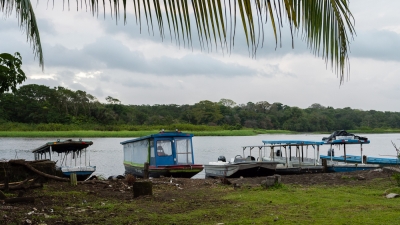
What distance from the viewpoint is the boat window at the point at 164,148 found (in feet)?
64.4

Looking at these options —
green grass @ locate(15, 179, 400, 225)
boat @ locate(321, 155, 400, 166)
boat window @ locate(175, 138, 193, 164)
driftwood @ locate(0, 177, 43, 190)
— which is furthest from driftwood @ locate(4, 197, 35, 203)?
boat @ locate(321, 155, 400, 166)

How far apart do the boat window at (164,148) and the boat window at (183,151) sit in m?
0.31

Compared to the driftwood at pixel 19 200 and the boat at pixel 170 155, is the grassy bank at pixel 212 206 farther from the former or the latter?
the boat at pixel 170 155

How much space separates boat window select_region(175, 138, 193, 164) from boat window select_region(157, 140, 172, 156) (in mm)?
310

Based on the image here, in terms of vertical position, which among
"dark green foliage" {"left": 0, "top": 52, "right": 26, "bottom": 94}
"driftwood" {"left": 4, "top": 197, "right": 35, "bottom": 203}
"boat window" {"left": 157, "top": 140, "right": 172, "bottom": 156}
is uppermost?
"dark green foliage" {"left": 0, "top": 52, "right": 26, "bottom": 94}

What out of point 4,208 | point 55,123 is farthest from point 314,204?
point 55,123

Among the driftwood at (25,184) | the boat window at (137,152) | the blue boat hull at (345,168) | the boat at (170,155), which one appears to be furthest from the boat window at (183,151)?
the driftwood at (25,184)

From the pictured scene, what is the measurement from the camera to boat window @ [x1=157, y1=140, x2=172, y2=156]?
1962 cm

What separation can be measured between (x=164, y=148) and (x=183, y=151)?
2.79 ft

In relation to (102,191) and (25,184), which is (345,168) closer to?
(102,191)

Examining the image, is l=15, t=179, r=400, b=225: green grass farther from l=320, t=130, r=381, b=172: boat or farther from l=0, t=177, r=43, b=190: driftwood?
l=320, t=130, r=381, b=172: boat

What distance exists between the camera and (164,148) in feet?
65.1

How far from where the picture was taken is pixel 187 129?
64.8 metres

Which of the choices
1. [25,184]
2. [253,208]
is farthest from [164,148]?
[253,208]
